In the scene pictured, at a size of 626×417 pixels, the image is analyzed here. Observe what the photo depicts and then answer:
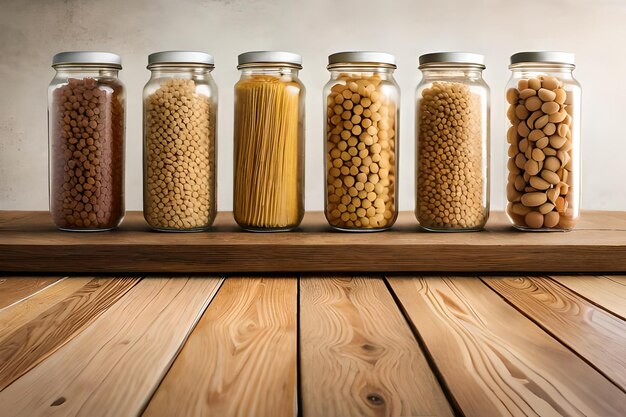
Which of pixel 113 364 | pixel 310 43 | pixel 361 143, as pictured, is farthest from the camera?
pixel 310 43

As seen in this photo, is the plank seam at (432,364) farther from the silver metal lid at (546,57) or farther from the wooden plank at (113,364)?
the silver metal lid at (546,57)

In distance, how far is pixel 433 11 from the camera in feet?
6.44

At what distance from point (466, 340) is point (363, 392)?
158 mm

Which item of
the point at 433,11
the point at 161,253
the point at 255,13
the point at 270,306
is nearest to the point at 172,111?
the point at 161,253

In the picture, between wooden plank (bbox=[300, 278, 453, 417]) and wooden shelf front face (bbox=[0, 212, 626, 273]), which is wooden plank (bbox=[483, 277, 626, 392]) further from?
wooden plank (bbox=[300, 278, 453, 417])

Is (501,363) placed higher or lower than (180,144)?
lower

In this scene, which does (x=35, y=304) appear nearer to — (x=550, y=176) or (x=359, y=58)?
(x=359, y=58)

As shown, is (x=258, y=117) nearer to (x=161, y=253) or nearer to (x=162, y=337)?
(x=161, y=253)

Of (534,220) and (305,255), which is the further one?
(534,220)

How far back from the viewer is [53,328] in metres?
0.64

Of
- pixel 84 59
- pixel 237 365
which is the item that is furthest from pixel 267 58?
pixel 237 365

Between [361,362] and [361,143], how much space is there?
1.64 ft

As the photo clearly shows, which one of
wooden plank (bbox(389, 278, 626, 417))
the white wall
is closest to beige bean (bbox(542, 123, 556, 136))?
wooden plank (bbox(389, 278, 626, 417))

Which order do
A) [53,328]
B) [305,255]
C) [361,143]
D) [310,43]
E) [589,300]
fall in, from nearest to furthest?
[53,328] → [589,300] → [305,255] → [361,143] → [310,43]
